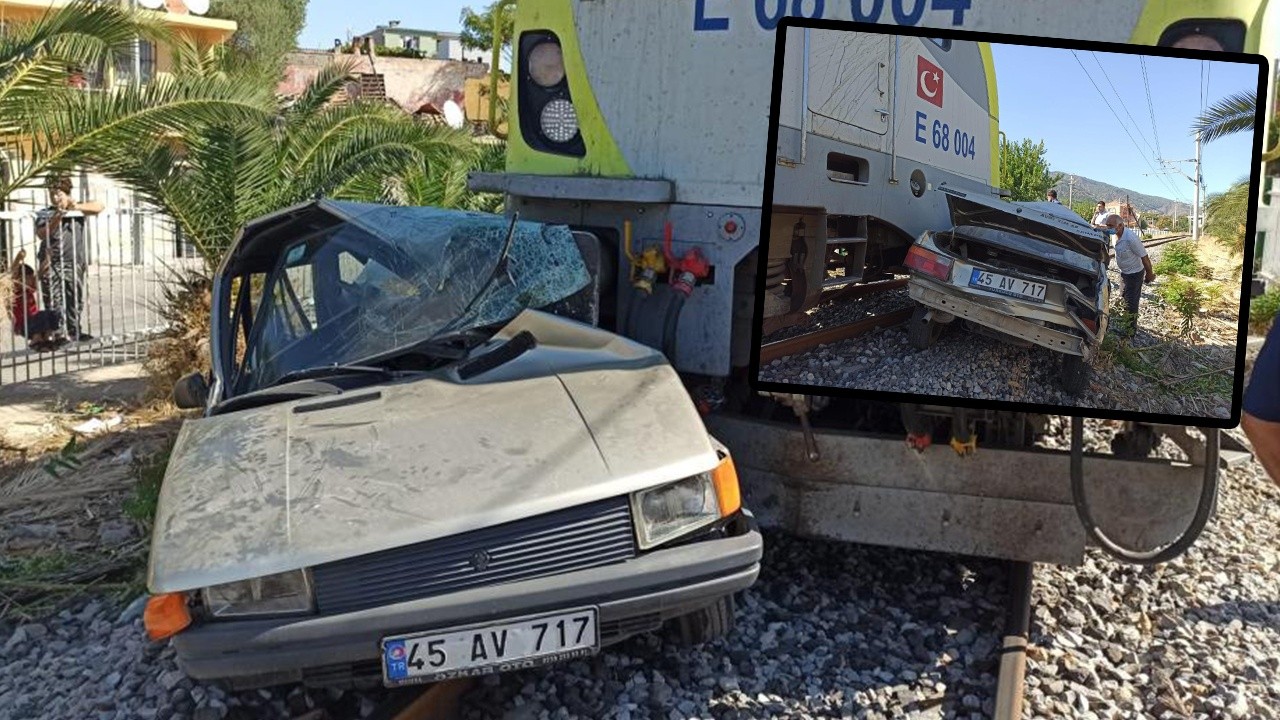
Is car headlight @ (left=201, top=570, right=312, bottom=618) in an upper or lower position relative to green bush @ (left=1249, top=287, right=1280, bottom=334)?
lower

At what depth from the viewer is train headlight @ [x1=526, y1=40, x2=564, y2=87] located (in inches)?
205

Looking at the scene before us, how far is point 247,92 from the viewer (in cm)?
945

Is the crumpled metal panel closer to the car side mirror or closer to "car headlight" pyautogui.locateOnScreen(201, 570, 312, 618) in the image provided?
the car side mirror

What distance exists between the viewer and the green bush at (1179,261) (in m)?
2.83

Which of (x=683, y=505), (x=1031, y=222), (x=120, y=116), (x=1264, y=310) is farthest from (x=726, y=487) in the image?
(x=1264, y=310)

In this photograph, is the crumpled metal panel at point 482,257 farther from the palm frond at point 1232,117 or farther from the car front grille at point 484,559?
the palm frond at point 1232,117

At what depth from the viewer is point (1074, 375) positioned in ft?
9.77

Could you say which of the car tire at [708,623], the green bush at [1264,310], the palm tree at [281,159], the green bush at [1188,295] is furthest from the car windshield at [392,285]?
the green bush at [1264,310]

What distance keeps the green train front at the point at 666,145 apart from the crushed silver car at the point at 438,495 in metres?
0.43

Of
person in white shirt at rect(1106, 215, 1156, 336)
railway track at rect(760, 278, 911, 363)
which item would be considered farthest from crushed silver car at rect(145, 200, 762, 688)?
person in white shirt at rect(1106, 215, 1156, 336)

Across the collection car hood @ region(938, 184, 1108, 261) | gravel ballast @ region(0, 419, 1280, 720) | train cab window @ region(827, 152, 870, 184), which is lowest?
gravel ballast @ region(0, 419, 1280, 720)

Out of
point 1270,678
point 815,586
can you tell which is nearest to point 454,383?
point 815,586

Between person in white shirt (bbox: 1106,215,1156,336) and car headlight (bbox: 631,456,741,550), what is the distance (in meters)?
1.39

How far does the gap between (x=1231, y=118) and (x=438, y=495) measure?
2374 mm
